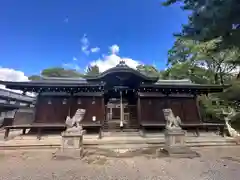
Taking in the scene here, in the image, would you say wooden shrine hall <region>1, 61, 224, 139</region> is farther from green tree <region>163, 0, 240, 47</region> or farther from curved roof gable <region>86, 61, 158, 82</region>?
green tree <region>163, 0, 240, 47</region>

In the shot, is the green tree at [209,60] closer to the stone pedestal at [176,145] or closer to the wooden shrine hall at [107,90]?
the wooden shrine hall at [107,90]

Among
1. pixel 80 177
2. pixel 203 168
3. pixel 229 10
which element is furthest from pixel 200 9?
pixel 80 177

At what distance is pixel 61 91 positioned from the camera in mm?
9383

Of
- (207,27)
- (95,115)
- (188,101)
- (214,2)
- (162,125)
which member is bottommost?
(162,125)

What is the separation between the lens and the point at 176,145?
5.77 metres

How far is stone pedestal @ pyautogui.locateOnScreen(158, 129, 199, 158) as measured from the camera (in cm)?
555

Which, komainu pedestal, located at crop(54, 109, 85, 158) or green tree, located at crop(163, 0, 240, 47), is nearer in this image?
green tree, located at crop(163, 0, 240, 47)

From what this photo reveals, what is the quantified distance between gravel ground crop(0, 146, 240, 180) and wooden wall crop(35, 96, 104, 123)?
3547 mm

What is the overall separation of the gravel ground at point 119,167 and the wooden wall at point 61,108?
11.6 feet

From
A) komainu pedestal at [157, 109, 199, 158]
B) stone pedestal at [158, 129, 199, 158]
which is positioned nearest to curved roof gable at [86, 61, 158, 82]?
komainu pedestal at [157, 109, 199, 158]

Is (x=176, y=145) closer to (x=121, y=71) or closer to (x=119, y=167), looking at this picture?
(x=119, y=167)

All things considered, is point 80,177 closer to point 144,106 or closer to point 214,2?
point 214,2

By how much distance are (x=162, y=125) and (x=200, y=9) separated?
654cm

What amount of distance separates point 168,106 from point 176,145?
13.8 feet
